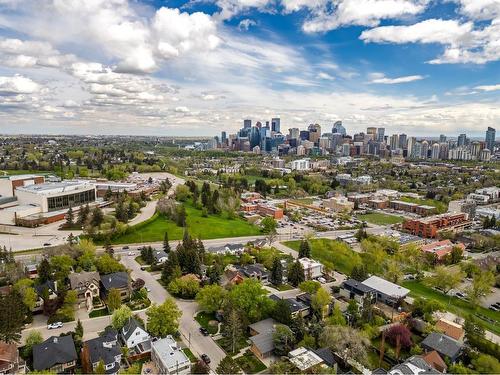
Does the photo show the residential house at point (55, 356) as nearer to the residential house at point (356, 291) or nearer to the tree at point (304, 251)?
the residential house at point (356, 291)

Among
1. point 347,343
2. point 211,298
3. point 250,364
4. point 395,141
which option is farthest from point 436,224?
point 395,141

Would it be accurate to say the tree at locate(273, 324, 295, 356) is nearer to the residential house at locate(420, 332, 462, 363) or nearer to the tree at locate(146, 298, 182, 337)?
the tree at locate(146, 298, 182, 337)

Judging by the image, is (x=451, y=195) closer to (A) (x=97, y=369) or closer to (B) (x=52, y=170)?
(A) (x=97, y=369)

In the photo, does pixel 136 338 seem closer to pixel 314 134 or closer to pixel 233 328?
pixel 233 328

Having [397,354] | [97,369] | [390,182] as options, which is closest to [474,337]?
[397,354]

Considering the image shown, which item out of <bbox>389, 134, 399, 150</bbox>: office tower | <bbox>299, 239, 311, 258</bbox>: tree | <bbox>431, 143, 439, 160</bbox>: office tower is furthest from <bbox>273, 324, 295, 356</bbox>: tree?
<bbox>389, 134, 399, 150</bbox>: office tower

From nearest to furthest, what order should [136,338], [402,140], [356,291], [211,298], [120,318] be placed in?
[136,338] < [120,318] < [211,298] < [356,291] < [402,140]
